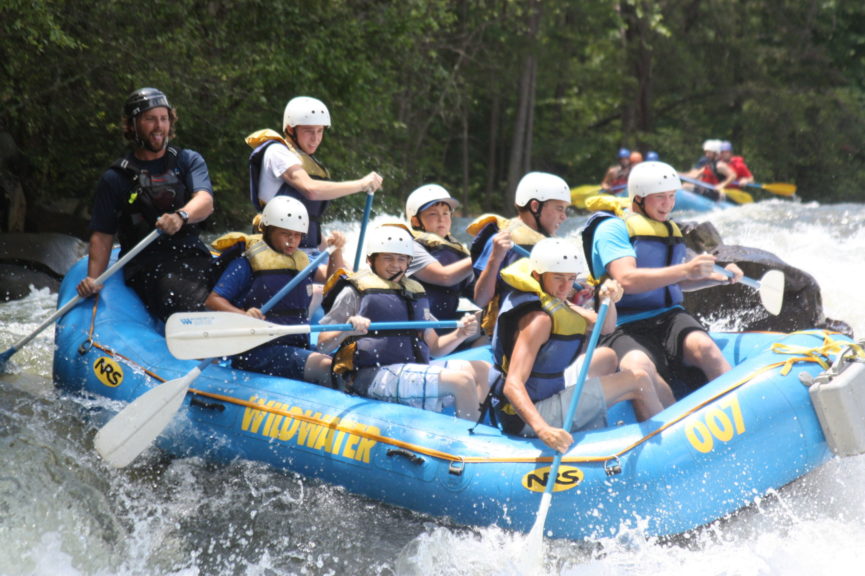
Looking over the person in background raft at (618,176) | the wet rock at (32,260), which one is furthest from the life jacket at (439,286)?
the person in background raft at (618,176)

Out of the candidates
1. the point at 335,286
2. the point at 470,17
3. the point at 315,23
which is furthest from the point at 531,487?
the point at 470,17

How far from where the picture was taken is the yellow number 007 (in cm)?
393

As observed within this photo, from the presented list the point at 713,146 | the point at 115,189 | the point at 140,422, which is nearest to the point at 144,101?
the point at 115,189

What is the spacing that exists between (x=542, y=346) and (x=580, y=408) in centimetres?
33

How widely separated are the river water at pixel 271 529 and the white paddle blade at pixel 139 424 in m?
0.17

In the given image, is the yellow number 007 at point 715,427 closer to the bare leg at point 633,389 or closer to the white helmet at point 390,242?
the bare leg at point 633,389

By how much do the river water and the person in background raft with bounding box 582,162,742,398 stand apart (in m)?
0.71

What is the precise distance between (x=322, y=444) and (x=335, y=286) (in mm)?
800

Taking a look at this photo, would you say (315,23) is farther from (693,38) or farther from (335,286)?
(693,38)

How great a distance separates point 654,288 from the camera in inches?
170

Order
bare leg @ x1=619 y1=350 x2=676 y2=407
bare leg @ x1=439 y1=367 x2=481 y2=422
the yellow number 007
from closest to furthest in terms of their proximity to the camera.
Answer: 1. the yellow number 007
2. bare leg @ x1=619 y1=350 x2=676 y2=407
3. bare leg @ x1=439 y1=367 x2=481 y2=422

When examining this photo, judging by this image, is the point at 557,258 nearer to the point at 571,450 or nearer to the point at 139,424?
the point at 571,450

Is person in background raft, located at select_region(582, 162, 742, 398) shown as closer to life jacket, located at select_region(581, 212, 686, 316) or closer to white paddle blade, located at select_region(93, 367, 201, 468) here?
life jacket, located at select_region(581, 212, 686, 316)

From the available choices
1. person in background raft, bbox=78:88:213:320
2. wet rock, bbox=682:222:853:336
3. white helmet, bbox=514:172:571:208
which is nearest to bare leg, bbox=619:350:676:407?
white helmet, bbox=514:172:571:208
